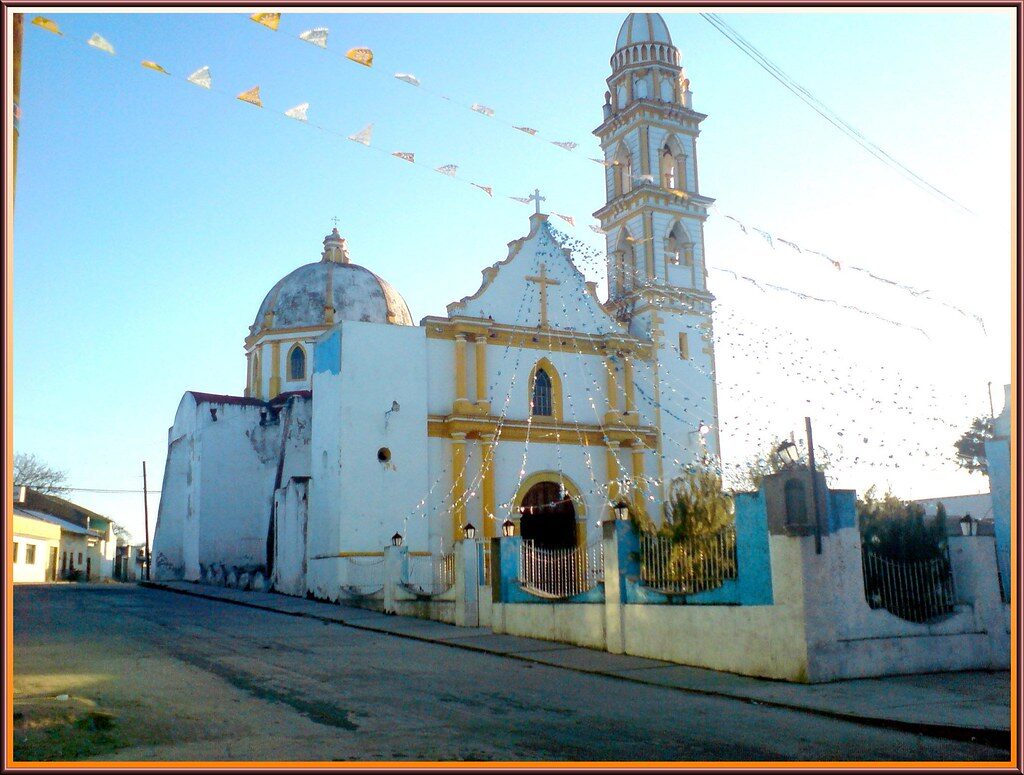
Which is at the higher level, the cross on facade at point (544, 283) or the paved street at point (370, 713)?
the cross on facade at point (544, 283)

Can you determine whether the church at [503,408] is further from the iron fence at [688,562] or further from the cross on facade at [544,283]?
the iron fence at [688,562]

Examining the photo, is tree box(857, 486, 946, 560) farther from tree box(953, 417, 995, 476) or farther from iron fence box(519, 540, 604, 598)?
tree box(953, 417, 995, 476)

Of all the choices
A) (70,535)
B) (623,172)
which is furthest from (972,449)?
(70,535)

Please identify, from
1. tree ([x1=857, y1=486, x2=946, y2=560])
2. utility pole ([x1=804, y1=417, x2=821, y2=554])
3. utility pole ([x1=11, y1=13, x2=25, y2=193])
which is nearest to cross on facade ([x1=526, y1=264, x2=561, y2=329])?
tree ([x1=857, y1=486, x2=946, y2=560])

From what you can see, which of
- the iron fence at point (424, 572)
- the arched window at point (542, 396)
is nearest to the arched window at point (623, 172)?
the arched window at point (542, 396)

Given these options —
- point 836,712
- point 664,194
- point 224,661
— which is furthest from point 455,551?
point 664,194

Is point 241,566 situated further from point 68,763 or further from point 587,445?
point 68,763

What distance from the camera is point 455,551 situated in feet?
63.4

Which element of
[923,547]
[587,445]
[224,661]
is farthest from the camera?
[587,445]

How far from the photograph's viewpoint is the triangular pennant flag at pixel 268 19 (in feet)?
29.0

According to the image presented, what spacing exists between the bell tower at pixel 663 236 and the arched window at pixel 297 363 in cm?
1133

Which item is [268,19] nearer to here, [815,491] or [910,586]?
[815,491]

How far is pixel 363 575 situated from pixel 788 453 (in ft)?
47.4

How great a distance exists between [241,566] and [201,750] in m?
24.8
